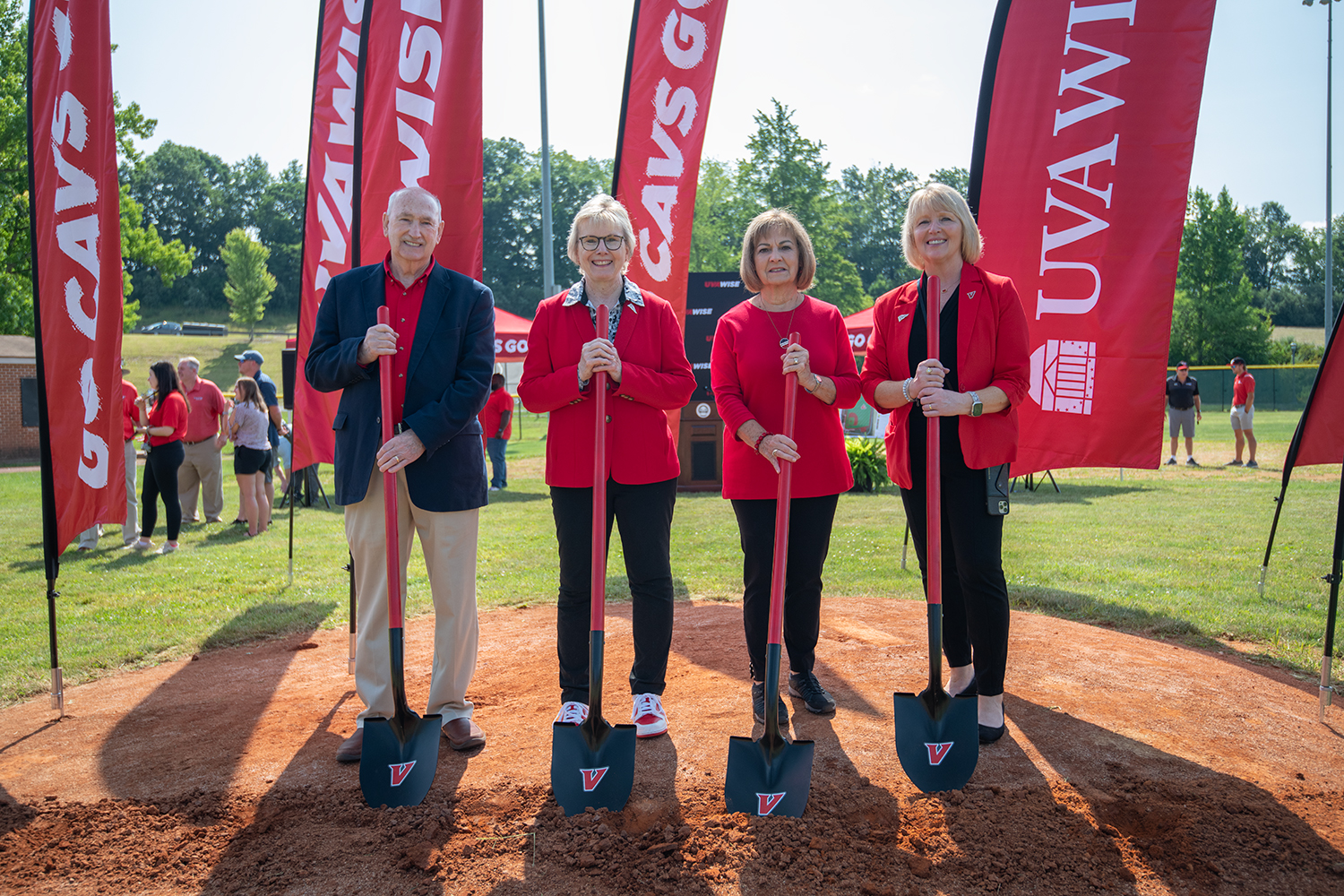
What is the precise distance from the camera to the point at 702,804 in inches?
111

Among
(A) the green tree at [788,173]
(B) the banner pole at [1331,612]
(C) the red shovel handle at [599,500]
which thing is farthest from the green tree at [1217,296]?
(C) the red shovel handle at [599,500]

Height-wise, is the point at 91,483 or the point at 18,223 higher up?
the point at 18,223

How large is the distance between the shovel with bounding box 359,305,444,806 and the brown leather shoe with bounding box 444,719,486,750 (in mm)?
310

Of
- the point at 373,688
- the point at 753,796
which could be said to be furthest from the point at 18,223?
the point at 753,796

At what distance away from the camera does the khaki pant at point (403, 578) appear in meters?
3.28

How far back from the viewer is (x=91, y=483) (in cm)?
408

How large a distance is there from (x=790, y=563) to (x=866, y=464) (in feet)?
31.3

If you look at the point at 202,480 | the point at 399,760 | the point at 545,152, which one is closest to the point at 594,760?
the point at 399,760

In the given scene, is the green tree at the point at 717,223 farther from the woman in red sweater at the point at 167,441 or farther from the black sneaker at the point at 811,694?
the black sneaker at the point at 811,694

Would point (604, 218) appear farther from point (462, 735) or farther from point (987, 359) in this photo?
point (462, 735)

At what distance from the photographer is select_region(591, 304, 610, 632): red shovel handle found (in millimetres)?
2982

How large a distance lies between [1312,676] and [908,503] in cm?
258

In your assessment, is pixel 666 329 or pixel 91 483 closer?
pixel 666 329

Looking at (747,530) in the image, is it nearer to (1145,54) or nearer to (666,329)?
(666,329)
